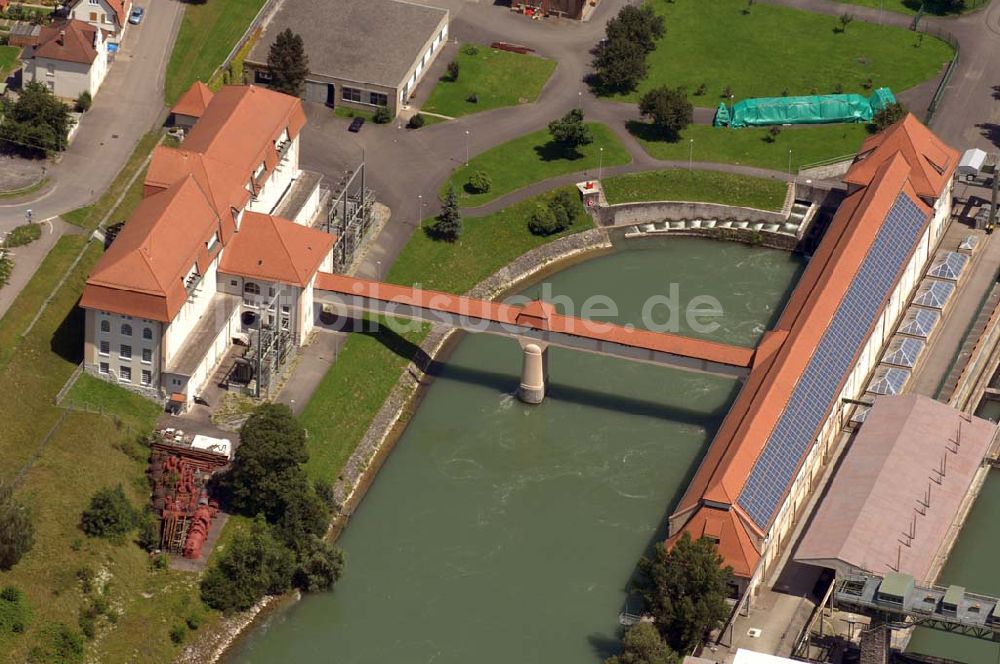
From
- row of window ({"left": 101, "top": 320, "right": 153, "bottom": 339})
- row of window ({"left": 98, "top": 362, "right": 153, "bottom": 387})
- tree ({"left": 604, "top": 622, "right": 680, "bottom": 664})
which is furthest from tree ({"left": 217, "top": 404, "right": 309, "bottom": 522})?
tree ({"left": 604, "top": 622, "right": 680, "bottom": 664})

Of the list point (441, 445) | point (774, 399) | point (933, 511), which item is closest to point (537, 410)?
point (441, 445)

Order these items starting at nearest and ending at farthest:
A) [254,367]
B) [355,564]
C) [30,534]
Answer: [30,534]
[355,564]
[254,367]

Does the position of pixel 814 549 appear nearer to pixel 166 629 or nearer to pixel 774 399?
pixel 774 399

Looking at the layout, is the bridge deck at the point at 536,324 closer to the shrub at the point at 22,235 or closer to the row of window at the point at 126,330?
the row of window at the point at 126,330

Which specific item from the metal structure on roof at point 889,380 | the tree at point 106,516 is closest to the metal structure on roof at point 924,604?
the metal structure on roof at point 889,380

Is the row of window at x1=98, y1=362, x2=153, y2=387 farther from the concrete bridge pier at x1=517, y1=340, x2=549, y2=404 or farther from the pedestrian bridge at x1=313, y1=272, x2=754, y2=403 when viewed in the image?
the concrete bridge pier at x1=517, y1=340, x2=549, y2=404

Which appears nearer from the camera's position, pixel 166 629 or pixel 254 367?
pixel 166 629
